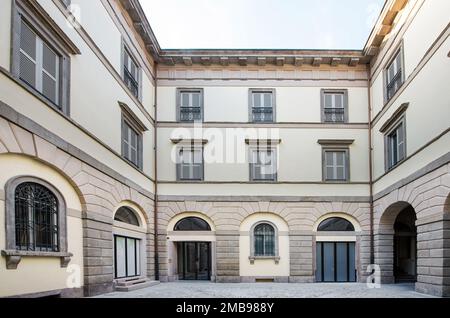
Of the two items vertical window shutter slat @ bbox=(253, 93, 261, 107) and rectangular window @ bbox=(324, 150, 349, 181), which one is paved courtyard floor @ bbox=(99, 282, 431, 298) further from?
vertical window shutter slat @ bbox=(253, 93, 261, 107)

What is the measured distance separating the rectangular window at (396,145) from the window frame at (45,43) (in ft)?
38.2

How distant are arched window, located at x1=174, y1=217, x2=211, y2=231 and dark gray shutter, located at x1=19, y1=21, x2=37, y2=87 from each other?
1169 centimetres

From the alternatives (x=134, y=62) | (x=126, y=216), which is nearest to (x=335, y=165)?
(x=126, y=216)

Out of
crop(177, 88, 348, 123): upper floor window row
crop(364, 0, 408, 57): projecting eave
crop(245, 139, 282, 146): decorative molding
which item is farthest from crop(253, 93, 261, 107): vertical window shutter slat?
crop(364, 0, 408, 57): projecting eave

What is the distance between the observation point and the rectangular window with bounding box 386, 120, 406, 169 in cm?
1530

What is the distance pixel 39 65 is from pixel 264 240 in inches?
522

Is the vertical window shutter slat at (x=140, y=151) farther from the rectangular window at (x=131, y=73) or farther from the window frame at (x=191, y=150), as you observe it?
the window frame at (x=191, y=150)

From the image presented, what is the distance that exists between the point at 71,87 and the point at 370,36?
43.2 ft

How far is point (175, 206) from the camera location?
19359 millimetres

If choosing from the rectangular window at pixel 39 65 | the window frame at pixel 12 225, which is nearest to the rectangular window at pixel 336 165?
the rectangular window at pixel 39 65

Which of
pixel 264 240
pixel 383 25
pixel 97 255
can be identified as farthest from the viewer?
pixel 264 240

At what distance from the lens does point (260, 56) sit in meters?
19.8

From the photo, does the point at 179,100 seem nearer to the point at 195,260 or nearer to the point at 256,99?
the point at 256,99

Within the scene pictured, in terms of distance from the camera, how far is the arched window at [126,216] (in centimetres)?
1473
